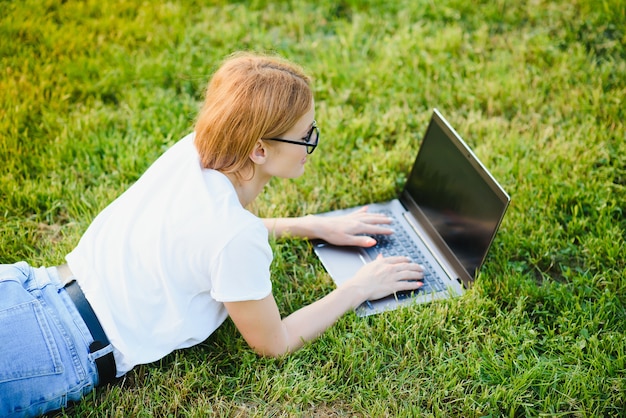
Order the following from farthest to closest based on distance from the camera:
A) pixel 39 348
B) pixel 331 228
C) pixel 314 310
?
pixel 331 228, pixel 314 310, pixel 39 348

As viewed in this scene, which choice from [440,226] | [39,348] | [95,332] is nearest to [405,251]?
[440,226]

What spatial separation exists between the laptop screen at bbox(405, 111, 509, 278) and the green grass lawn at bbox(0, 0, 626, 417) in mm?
233

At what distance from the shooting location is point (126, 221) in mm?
2594

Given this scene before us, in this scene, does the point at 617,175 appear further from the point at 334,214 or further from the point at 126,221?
the point at 126,221

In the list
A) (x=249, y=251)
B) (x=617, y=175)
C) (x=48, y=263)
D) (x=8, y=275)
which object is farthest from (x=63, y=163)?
(x=617, y=175)

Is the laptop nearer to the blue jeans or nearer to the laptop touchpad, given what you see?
the laptop touchpad

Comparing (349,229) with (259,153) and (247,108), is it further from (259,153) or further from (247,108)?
(247,108)

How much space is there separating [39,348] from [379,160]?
2.41 metres

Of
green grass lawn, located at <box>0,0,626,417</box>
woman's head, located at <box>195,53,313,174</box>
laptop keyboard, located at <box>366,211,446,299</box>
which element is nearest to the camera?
woman's head, located at <box>195,53,313,174</box>

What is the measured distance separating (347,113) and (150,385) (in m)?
2.43

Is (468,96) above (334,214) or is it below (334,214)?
above

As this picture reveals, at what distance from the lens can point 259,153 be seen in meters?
2.58

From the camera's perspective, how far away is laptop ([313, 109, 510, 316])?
309 centimetres

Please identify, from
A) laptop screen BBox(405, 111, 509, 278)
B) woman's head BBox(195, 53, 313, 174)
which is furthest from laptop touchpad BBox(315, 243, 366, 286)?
woman's head BBox(195, 53, 313, 174)
